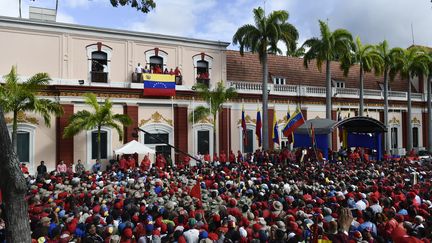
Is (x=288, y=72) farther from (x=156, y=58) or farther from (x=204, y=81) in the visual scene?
(x=156, y=58)

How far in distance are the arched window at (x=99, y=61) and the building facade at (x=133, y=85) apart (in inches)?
2.3

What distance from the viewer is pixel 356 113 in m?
34.8

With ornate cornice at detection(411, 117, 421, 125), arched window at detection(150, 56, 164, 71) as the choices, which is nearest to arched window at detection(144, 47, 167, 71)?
arched window at detection(150, 56, 164, 71)

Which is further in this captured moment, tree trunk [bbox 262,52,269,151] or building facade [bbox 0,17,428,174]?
tree trunk [bbox 262,52,269,151]

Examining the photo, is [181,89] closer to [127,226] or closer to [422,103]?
[127,226]

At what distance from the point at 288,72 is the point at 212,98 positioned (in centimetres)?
1019

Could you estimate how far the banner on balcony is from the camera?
82.2 feet

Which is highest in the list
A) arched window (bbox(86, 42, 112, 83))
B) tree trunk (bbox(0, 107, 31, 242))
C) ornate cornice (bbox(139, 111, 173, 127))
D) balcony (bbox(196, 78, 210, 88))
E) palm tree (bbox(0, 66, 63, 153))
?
arched window (bbox(86, 42, 112, 83))

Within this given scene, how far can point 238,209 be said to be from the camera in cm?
945

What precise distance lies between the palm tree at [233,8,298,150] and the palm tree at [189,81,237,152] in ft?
8.86

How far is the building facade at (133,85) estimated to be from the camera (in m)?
22.5

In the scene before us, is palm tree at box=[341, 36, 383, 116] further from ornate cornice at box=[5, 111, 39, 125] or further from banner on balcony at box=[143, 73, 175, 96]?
ornate cornice at box=[5, 111, 39, 125]

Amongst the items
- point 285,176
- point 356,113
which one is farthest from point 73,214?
point 356,113

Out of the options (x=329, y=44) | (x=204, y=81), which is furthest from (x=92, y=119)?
(x=329, y=44)
